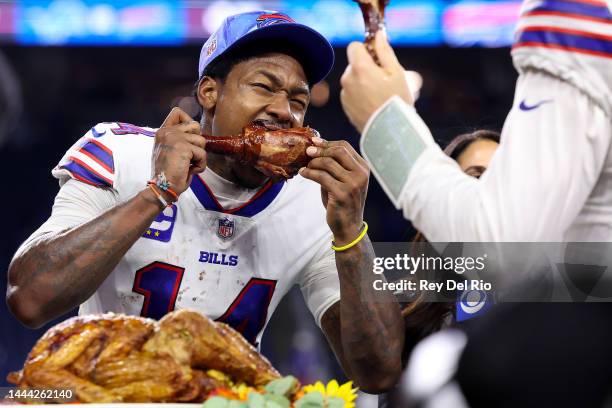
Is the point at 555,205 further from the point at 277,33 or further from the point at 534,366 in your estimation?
the point at 277,33

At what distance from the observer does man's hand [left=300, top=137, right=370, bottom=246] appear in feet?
7.92

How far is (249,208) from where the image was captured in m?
2.82

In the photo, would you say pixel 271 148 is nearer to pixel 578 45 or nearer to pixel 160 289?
pixel 160 289

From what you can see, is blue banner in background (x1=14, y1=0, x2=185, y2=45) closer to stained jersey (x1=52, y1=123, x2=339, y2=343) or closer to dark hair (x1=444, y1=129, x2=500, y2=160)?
dark hair (x1=444, y1=129, x2=500, y2=160)

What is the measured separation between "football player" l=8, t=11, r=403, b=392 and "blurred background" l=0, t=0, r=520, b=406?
3.47 metres

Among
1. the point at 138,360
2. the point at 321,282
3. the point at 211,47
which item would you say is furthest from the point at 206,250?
the point at 138,360

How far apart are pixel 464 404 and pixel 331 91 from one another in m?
6.59

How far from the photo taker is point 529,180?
1.41m

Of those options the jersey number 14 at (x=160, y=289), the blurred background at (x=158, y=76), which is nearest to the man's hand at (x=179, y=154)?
the jersey number 14 at (x=160, y=289)

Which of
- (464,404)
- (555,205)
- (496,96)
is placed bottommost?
(496,96)

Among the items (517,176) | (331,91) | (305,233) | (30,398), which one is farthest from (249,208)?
(331,91)

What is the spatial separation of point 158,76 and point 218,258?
5285mm

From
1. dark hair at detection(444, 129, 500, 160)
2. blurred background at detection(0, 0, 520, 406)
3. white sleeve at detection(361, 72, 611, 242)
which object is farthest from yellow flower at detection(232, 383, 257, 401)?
blurred background at detection(0, 0, 520, 406)

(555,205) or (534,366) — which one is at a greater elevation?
(555,205)
